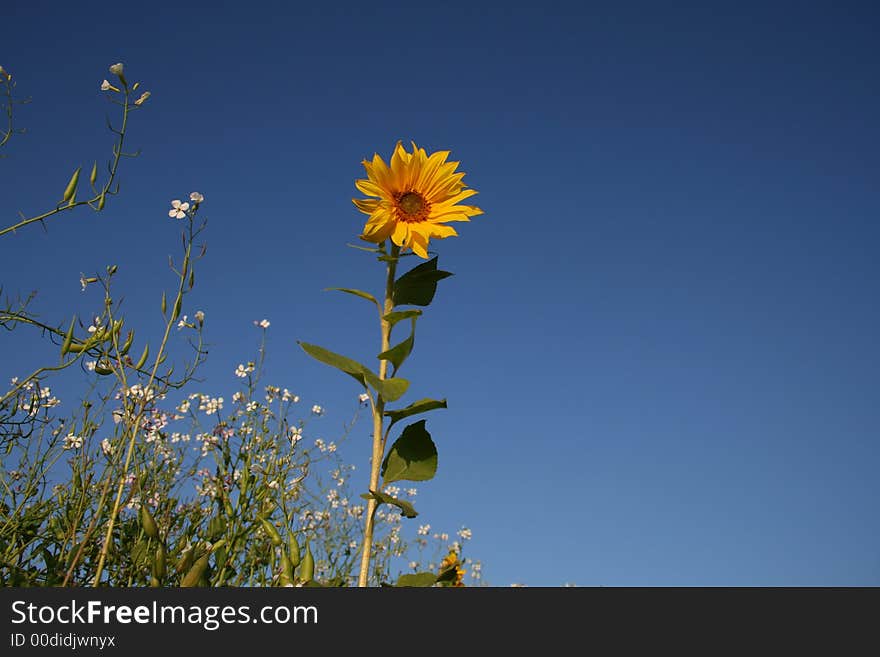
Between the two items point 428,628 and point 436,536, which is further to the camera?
point 436,536

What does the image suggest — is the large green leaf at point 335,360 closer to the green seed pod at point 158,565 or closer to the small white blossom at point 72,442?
the green seed pod at point 158,565

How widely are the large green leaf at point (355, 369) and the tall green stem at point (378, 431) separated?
53 mm

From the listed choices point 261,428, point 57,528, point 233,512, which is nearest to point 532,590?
point 233,512

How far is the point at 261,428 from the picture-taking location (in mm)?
3619

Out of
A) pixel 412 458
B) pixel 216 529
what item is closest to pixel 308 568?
pixel 412 458

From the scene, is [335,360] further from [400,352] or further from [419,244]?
[419,244]

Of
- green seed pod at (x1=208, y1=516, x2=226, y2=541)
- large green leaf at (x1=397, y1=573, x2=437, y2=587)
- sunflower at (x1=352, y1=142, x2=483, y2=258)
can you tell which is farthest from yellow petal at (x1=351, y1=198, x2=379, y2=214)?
green seed pod at (x1=208, y1=516, x2=226, y2=541)

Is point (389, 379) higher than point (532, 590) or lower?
higher

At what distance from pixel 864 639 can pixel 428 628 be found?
1116mm

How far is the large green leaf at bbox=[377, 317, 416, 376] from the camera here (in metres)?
1.87

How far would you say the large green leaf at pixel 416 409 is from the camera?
6.11 ft

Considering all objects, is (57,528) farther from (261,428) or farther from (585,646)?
(585,646)

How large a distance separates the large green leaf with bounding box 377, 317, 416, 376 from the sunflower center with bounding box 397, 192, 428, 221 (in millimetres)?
367

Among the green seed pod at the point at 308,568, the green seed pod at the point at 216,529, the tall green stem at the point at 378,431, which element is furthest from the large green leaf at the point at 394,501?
the green seed pod at the point at 216,529
